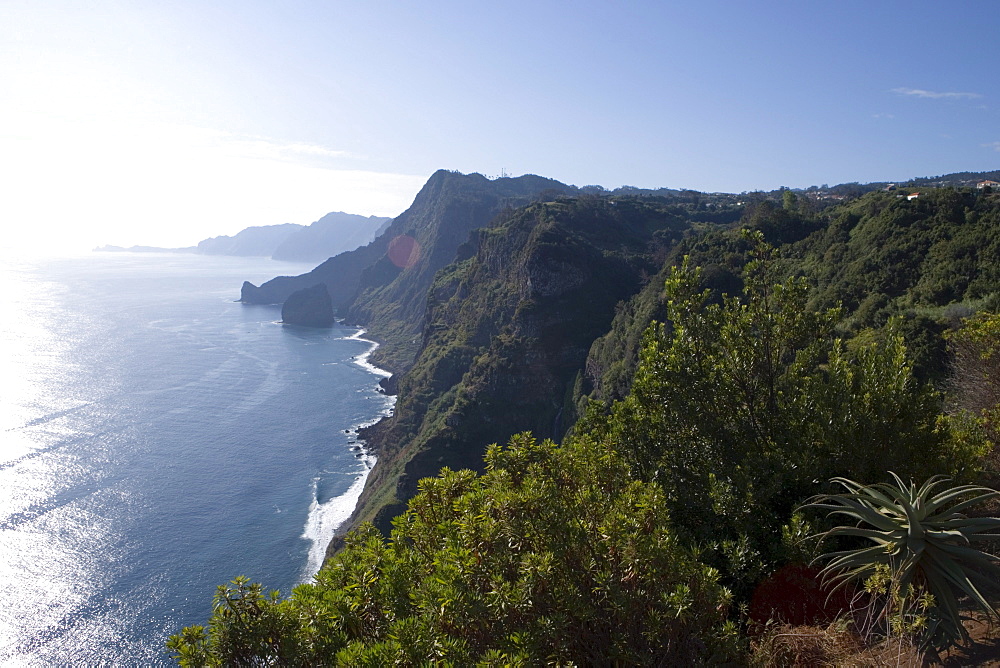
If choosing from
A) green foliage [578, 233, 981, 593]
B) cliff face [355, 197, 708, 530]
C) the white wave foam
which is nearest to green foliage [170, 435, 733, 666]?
green foliage [578, 233, 981, 593]

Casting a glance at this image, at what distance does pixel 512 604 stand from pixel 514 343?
3623 inches

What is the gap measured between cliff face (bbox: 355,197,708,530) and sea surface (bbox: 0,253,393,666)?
11.3 m

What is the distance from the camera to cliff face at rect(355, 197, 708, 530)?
85688 millimetres

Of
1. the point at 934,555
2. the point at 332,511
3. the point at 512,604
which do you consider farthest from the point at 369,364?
the point at 934,555

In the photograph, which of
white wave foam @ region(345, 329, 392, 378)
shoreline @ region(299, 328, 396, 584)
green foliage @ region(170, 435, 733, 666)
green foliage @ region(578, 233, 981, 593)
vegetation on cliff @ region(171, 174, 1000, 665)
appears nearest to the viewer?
green foliage @ region(170, 435, 733, 666)

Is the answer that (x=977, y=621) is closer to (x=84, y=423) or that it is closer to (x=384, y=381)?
(x=84, y=423)

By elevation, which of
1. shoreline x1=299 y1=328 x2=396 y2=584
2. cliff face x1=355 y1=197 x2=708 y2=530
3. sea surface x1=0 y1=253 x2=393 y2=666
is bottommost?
shoreline x1=299 y1=328 x2=396 y2=584

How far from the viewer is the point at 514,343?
99.0 m

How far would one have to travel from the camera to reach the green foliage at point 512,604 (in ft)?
23.0

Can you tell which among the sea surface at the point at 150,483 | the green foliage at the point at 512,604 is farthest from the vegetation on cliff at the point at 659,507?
the sea surface at the point at 150,483

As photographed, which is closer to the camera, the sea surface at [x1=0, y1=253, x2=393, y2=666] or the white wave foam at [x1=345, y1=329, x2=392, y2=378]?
the sea surface at [x1=0, y1=253, x2=393, y2=666]

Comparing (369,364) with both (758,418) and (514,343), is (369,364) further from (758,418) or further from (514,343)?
(758,418)

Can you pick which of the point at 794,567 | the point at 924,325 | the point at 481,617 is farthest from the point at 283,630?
the point at 924,325

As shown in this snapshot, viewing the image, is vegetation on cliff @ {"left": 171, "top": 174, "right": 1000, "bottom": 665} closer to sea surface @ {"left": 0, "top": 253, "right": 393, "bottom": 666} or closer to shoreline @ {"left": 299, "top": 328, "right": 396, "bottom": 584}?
shoreline @ {"left": 299, "top": 328, "right": 396, "bottom": 584}
